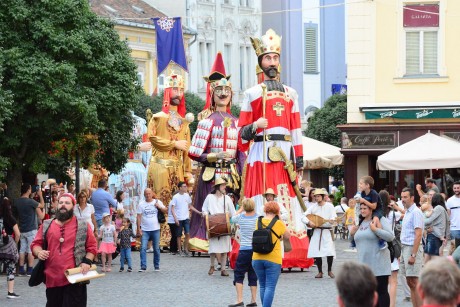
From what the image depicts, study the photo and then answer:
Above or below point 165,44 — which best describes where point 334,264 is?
below

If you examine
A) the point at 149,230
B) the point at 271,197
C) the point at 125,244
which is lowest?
the point at 125,244

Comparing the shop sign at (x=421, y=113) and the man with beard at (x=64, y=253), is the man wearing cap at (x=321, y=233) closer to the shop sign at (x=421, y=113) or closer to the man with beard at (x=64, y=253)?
the man with beard at (x=64, y=253)

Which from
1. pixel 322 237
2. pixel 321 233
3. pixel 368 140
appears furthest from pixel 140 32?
pixel 322 237

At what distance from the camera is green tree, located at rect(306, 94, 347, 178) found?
55938mm

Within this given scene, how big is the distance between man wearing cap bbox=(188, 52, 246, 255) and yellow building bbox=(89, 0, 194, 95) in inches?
1311

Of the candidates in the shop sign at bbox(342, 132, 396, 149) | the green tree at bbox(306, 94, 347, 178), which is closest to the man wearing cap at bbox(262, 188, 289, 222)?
the shop sign at bbox(342, 132, 396, 149)

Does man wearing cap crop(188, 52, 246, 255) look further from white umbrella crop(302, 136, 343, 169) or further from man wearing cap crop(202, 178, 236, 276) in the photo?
white umbrella crop(302, 136, 343, 169)

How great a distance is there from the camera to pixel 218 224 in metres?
23.8

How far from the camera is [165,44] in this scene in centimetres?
3906

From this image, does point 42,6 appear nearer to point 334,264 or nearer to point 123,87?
point 123,87

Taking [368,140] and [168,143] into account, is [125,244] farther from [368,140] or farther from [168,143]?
[368,140]

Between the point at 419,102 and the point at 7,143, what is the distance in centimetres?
1425

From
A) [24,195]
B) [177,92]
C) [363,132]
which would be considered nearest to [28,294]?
[24,195]

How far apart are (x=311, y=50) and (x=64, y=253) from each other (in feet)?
209
